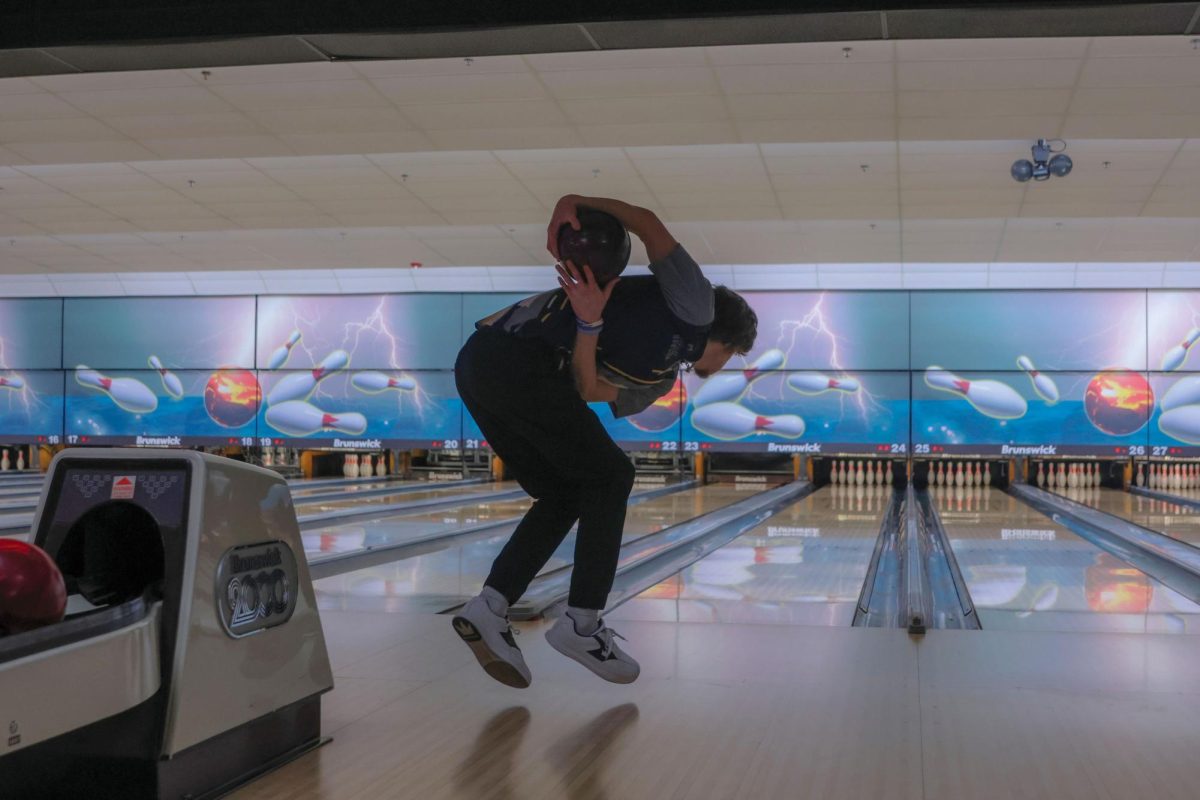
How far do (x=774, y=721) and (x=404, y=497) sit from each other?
6.78m

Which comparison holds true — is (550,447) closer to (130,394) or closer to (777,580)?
(777,580)

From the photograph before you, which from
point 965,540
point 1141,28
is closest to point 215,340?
point 965,540

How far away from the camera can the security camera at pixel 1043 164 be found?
6094 mm

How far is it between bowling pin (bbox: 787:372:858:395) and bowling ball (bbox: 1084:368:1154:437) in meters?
2.08

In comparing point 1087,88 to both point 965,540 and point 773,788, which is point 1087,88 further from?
point 773,788

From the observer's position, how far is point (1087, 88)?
498cm

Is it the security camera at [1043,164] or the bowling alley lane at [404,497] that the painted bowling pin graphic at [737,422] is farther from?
the security camera at [1043,164]

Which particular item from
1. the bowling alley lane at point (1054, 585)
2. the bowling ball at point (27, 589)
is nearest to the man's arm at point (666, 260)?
the bowling ball at point (27, 589)

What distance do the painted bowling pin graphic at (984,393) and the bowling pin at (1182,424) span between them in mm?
1194

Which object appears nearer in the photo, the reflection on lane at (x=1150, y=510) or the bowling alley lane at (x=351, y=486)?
the reflection on lane at (x=1150, y=510)

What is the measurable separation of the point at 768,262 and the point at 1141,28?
28.1 ft

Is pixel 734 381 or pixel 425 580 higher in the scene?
pixel 734 381

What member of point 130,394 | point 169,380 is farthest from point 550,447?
point 130,394

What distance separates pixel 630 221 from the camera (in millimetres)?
1951
